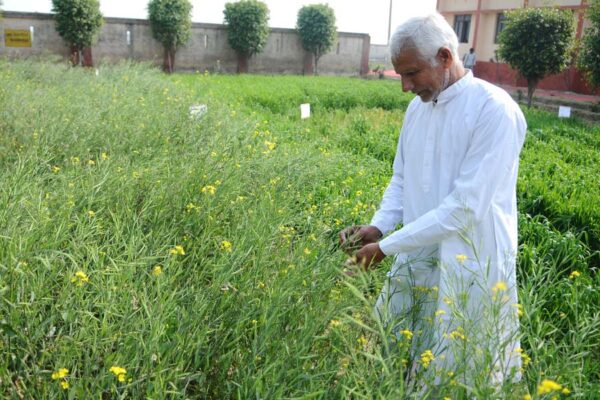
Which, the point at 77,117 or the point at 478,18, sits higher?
the point at 478,18

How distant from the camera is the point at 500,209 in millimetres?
2191

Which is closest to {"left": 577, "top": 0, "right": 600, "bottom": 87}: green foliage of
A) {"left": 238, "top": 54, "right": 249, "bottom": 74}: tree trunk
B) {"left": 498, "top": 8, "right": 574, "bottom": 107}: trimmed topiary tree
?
{"left": 498, "top": 8, "right": 574, "bottom": 107}: trimmed topiary tree

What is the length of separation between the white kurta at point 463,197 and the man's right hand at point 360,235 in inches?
7.1

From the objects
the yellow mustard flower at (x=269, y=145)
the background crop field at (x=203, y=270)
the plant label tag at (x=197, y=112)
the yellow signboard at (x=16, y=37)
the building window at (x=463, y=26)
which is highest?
the building window at (x=463, y=26)

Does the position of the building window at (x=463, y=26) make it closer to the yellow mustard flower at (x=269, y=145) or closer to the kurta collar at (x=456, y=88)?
the yellow mustard flower at (x=269, y=145)

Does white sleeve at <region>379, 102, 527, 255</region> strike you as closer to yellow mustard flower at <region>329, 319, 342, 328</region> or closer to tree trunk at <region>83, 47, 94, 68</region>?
yellow mustard flower at <region>329, 319, 342, 328</region>

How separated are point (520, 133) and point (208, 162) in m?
1.98

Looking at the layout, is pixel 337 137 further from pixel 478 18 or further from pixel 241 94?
pixel 478 18

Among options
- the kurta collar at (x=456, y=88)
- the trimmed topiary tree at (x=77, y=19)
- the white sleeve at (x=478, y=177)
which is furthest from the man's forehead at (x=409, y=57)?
the trimmed topiary tree at (x=77, y=19)

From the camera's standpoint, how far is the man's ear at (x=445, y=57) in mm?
2125

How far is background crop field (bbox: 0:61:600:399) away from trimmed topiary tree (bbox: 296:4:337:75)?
2179cm

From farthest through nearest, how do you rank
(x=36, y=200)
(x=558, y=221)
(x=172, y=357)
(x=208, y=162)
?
(x=558, y=221) < (x=208, y=162) < (x=36, y=200) < (x=172, y=357)

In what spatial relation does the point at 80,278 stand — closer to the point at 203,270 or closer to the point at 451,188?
the point at 203,270

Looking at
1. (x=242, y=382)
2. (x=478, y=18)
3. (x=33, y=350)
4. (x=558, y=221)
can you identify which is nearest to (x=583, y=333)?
(x=242, y=382)
